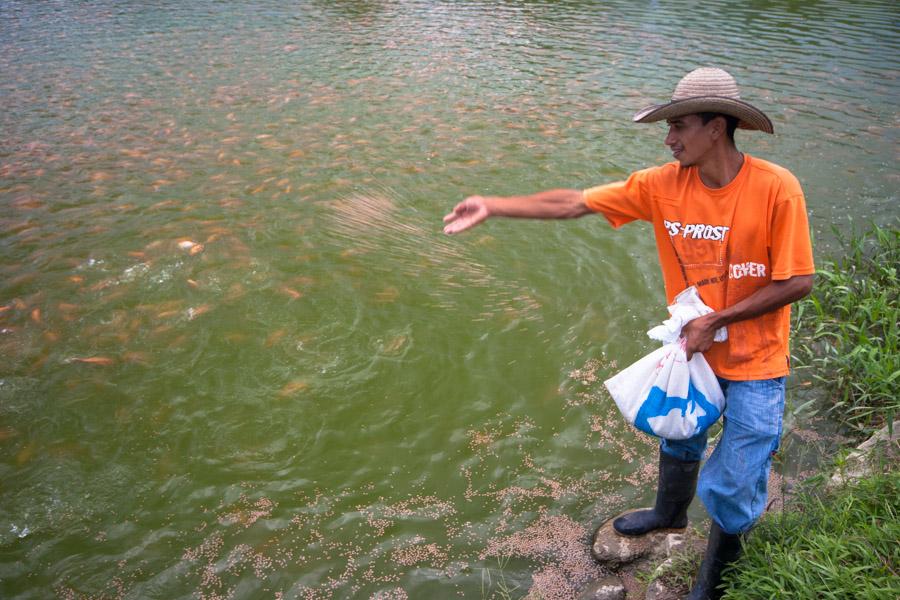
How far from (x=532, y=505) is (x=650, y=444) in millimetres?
884

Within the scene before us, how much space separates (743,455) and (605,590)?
3.45 feet

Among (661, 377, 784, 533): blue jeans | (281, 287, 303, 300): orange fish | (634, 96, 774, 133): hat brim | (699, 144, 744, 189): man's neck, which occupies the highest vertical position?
(634, 96, 774, 133): hat brim

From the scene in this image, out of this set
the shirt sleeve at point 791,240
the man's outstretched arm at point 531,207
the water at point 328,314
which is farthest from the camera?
the water at point 328,314

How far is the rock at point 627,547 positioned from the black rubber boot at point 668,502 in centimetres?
3

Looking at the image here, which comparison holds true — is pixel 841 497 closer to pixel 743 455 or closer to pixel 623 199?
pixel 743 455

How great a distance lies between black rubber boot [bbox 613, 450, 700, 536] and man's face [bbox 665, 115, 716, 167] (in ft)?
4.50

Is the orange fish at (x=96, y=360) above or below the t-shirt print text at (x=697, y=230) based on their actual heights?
below

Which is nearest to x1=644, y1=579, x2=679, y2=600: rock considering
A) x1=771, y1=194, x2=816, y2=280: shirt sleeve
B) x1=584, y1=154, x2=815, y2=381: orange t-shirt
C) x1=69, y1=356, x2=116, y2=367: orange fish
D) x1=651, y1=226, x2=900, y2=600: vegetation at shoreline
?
x1=651, y1=226, x2=900, y2=600: vegetation at shoreline

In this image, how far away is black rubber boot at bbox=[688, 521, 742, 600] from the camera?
9.73ft

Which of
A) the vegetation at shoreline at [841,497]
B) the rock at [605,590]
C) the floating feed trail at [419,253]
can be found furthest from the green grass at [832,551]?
the floating feed trail at [419,253]

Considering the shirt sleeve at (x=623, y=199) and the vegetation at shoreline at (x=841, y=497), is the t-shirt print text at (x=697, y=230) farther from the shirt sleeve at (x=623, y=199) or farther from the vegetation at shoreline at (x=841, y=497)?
the vegetation at shoreline at (x=841, y=497)

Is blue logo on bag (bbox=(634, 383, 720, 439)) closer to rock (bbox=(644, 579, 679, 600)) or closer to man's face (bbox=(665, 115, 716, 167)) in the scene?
rock (bbox=(644, 579, 679, 600))

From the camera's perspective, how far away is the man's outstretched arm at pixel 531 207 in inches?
126

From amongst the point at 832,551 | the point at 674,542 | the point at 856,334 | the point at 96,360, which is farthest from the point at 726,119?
the point at 96,360
